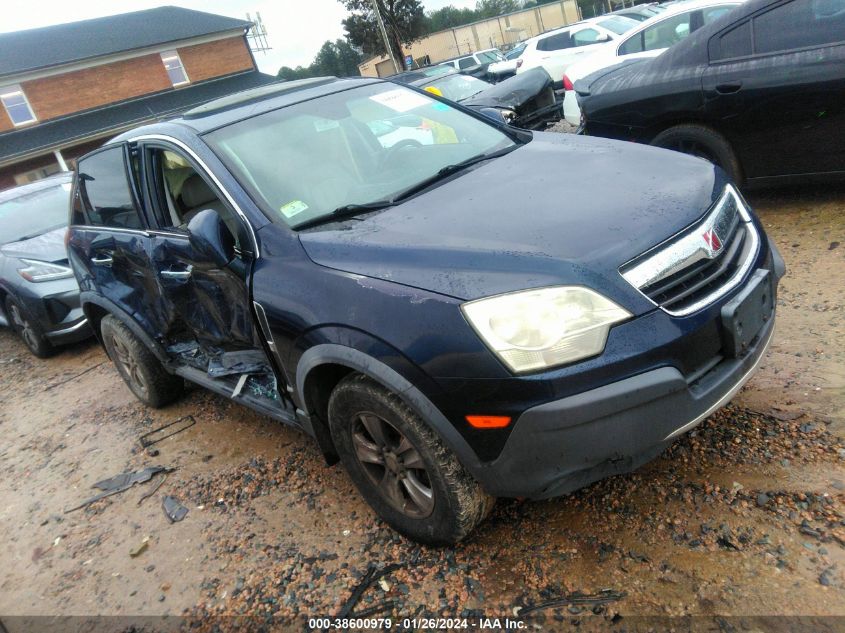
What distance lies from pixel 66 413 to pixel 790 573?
520 centimetres

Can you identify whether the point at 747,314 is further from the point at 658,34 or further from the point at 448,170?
the point at 658,34

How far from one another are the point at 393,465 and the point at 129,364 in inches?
116

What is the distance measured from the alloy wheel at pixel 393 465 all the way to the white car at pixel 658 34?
23.3 ft

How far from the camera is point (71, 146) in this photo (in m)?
29.2

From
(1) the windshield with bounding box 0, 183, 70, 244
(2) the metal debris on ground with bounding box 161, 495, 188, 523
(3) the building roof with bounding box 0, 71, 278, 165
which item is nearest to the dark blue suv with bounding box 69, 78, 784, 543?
(2) the metal debris on ground with bounding box 161, 495, 188, 523

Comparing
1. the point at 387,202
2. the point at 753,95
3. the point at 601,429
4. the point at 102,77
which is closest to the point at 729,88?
the point at 753,95

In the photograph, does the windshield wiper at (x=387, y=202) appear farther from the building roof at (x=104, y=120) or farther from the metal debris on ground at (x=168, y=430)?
the building roof at (x=104, y=120)

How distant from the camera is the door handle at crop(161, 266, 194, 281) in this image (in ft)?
10.3

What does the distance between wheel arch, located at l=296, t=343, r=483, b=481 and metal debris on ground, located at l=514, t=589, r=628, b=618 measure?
1.65 ft

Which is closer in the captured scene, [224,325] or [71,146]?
[224,325]

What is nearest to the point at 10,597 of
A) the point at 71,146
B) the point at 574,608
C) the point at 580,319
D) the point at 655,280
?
the point at 574,608

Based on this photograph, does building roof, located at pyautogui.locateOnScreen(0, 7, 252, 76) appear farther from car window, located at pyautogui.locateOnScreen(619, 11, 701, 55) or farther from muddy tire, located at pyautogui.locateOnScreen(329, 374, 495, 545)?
muddy tire, located at pyautogui.locateOnScreen(329, 374, 495, 545)

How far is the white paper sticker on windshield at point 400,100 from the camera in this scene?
135 inches

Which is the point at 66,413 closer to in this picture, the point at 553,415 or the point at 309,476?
the point at 309,476
